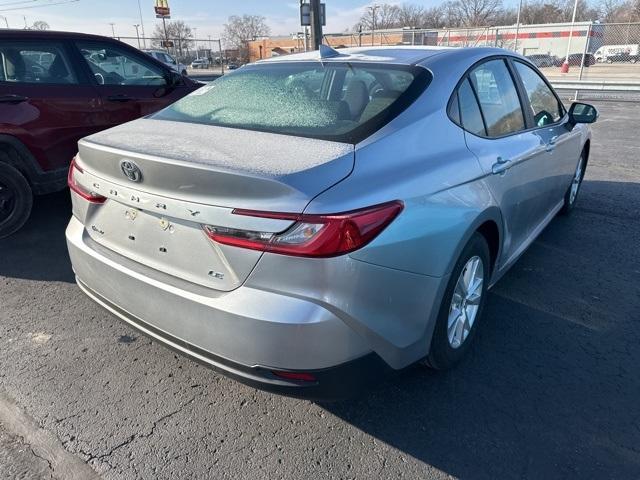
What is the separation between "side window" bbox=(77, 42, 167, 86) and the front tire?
4.16 meters

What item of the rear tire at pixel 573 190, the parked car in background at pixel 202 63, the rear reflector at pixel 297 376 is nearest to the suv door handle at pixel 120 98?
the rear reflector at pixel 297 376

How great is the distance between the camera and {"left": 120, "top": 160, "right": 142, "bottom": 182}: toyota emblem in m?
2.10

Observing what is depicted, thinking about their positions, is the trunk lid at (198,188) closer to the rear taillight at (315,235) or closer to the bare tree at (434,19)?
the rear taillight at (315,235)

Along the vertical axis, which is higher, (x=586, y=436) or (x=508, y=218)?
(x=508, y=218)

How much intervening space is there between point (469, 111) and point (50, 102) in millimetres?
3761

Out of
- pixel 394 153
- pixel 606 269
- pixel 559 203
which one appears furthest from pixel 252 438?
pixel 559 203

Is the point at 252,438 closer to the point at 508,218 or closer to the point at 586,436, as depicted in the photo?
the point at 586,436

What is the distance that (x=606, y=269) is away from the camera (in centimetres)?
396

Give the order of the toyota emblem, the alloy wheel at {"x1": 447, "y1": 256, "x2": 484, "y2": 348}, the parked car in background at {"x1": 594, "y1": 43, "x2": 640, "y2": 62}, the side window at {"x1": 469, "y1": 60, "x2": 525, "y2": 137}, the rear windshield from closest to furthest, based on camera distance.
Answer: the toyota emblem → the rear windshield → the alloy wheel at {"x1": 447, "y1": 256, "x2": 484, "y2": 348} → the side window at {"x1": 469, "y1": 60, "x2": 525, "y2": 137} → the parked car in background at {"x1": 594, "y1": 43, "x2": 640, "y2": 62}

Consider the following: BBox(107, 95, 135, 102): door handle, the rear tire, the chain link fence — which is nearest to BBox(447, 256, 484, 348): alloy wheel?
the rear tire

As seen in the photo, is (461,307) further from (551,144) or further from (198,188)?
(551,144)

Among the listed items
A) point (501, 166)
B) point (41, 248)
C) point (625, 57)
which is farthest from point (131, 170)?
point (625, 57)

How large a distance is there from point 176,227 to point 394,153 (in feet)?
3.08

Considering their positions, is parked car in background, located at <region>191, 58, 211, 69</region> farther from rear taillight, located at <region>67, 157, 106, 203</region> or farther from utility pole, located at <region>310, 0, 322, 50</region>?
rear taillight, located at <region>67, 157, 106, 203</region>
